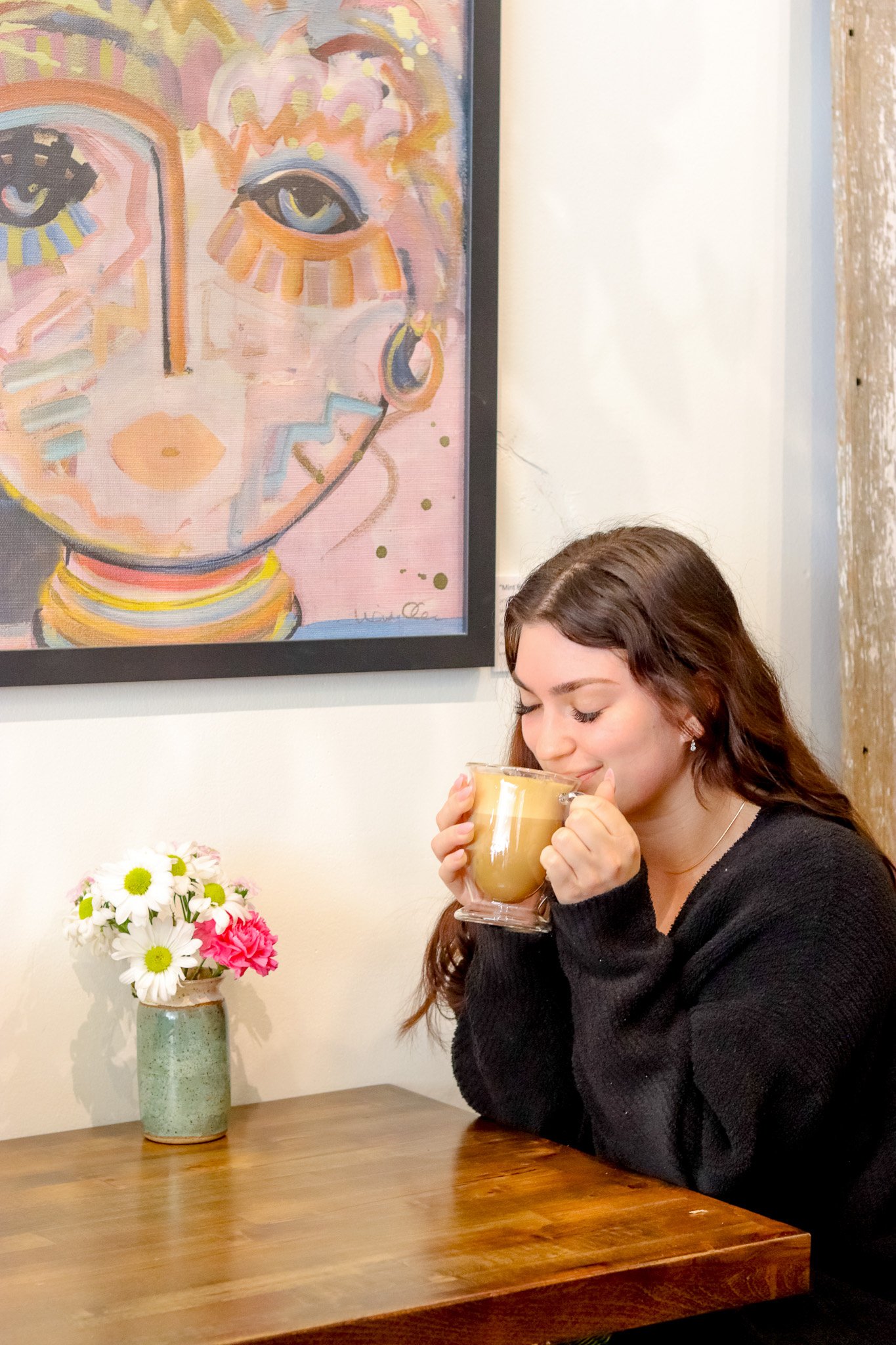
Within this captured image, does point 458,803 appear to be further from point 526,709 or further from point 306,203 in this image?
point 306,203

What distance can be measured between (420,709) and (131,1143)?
22.8 inches

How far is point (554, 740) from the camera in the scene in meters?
1.39

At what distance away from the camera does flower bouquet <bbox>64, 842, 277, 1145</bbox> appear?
1.39 meters

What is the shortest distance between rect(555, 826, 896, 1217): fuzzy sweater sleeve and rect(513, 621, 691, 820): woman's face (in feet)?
0.47

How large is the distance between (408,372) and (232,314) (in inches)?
8.5

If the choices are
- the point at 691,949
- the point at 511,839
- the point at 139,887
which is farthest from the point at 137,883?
the point at 691,949

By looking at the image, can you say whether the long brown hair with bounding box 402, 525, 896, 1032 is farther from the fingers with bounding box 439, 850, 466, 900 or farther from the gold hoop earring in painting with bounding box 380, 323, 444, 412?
the gold hoop earring in painting with bounding box 380, 323, 444, 412

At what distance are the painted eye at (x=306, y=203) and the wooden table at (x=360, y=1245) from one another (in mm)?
958

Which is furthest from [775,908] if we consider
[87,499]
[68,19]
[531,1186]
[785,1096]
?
[68,19]

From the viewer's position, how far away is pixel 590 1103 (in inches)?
51.1

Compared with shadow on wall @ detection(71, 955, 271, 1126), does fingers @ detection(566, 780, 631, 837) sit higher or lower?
higher

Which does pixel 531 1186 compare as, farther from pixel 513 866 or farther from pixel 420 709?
pixel 420 709
